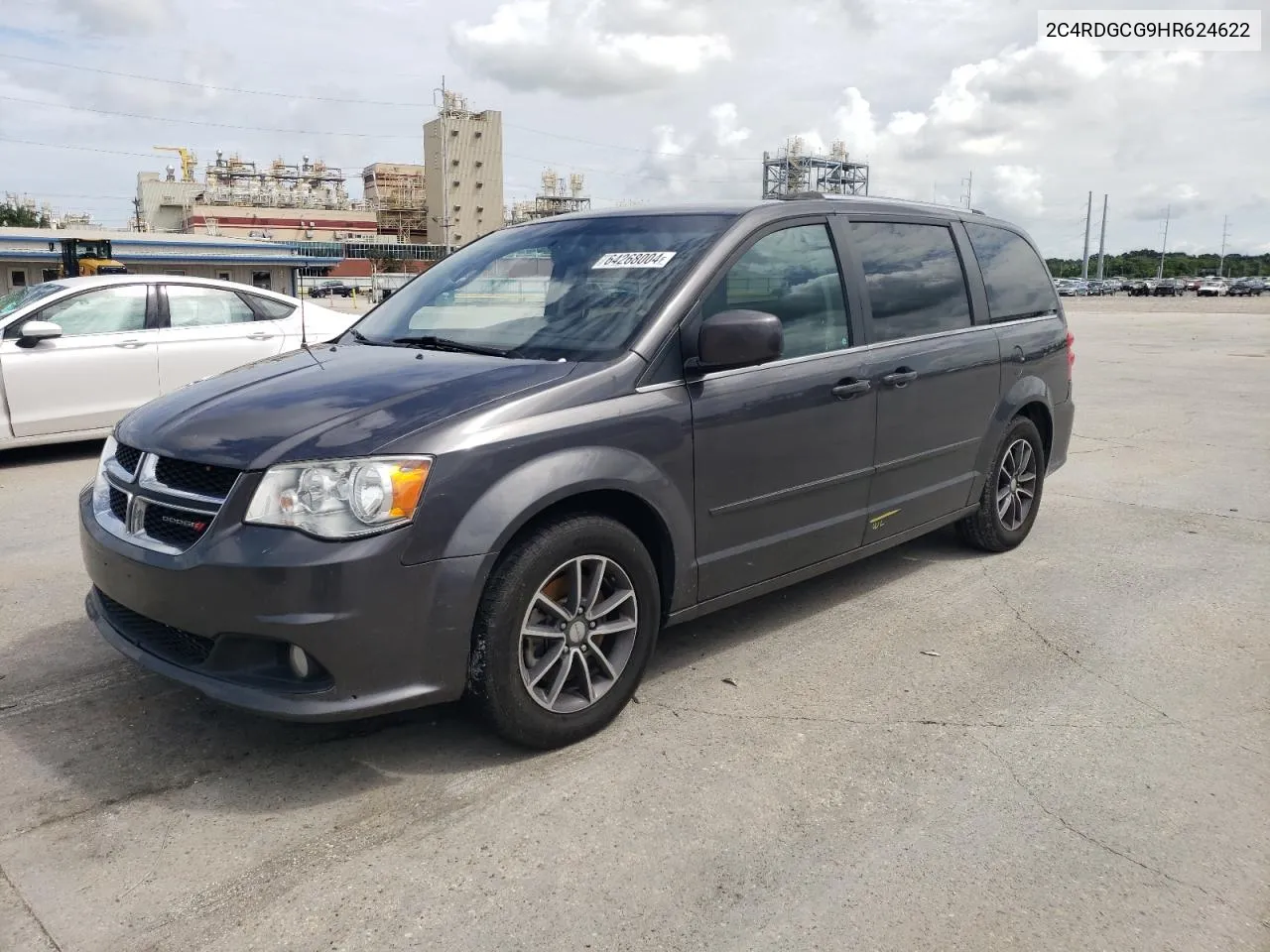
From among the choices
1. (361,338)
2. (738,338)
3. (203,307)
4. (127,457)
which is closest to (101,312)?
(203,307)

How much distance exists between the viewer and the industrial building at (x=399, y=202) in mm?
131750

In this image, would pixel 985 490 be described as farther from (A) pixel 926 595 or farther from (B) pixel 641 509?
(B) pixel 641 509

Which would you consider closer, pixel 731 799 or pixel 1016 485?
pixel 731 799

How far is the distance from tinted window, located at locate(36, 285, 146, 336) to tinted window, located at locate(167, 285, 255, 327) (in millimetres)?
257

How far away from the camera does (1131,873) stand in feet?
8.86

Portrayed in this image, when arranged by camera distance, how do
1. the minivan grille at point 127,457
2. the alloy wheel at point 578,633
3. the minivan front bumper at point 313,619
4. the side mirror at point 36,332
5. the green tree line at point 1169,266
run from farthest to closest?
the green tree line at point 1169,266 → the side mirror at point 36,332 → the minivan grille at point 127,457 → the alloy wheel at point 578,633 → the minivan front bumper at point 313,619

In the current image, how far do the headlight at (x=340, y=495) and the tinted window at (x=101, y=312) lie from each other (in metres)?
6.58

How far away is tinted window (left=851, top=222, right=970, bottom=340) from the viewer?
451 cm

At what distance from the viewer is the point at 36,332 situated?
7879 mm

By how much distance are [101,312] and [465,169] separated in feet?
388

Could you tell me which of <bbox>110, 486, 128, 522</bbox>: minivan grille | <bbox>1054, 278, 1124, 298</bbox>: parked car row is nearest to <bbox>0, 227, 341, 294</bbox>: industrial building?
<bbox>110, 486, 128, 522</bbox>: minivan grille

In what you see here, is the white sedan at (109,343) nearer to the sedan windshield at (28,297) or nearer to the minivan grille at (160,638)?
the sedan windshield at (28,297)

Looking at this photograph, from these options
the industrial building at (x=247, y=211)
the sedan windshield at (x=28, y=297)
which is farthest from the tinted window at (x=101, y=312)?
the industrial building at (x=247, y=211)

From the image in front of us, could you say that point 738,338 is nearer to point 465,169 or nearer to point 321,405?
point 321,405
